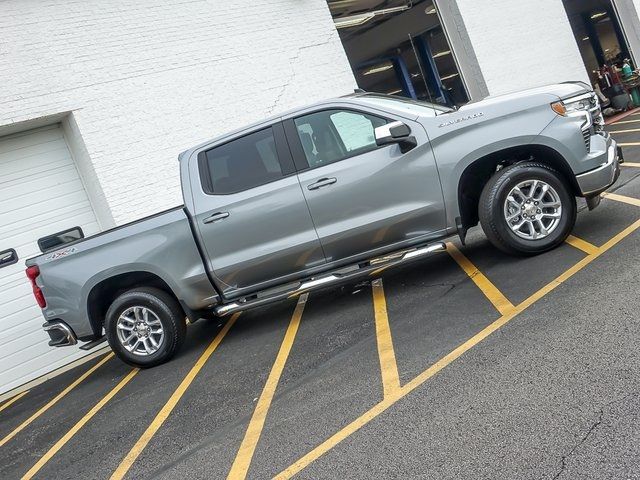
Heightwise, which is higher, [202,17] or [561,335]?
[202,17]

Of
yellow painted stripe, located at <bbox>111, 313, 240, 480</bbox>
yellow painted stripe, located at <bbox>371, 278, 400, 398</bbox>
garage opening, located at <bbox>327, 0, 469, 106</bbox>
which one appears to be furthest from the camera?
garage opening, located at <bbox>327, 0, 469, 106</bbox>

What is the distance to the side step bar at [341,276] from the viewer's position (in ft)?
20.3

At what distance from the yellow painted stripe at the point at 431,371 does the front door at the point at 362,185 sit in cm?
127

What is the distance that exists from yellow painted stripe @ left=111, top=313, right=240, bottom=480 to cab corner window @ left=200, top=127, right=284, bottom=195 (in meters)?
1.79

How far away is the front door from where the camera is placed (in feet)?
20.3

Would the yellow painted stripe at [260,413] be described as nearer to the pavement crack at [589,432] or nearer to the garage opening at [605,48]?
the pavement crack at [589,432]

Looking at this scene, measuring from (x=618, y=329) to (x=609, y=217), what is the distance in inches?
114

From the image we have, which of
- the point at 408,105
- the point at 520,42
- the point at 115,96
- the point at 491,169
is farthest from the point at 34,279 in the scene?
the point at 520,42

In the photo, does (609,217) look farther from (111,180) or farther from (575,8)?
(575,8)

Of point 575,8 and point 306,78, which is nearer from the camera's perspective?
point 306,78

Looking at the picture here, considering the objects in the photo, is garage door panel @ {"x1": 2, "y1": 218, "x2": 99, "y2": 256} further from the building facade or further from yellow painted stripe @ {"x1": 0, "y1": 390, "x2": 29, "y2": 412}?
yellow painted stripe @ {"x1": 0, "y1": 390, "x2": 29, "y2": 412}

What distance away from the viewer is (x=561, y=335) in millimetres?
4457

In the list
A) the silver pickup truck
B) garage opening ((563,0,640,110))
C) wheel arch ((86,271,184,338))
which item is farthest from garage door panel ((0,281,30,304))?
garage opening ((563,0,640,110))

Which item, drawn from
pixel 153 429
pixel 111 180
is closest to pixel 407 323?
pixel 153 429
